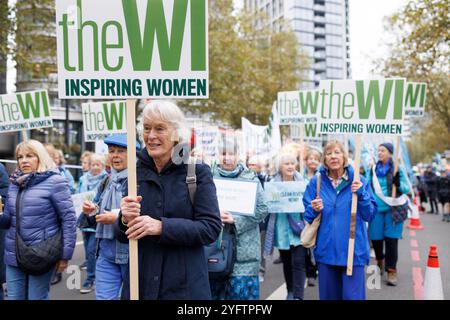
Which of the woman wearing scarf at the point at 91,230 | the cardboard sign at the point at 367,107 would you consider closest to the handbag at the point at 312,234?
the cardboard sign at the point at 367,107

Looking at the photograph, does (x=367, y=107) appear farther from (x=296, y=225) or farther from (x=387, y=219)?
(x=387, y=219)

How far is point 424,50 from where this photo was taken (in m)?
13.6

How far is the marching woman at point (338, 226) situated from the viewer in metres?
3.97

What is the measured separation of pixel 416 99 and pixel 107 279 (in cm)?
680

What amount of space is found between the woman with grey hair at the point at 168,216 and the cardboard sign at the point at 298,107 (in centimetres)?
652

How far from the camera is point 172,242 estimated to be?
7.89 ft

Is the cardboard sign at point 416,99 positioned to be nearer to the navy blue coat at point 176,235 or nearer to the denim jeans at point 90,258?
the denim jeans at point 90,258

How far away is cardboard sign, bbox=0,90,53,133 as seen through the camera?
266 inches

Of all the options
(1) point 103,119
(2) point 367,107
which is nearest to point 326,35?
(1) point 103,119

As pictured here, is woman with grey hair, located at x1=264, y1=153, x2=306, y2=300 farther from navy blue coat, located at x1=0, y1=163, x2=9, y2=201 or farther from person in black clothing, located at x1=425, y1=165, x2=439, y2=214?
person in black clothing, located at x1=425, y1=165, x2=439, y2=214

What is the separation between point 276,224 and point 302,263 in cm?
54

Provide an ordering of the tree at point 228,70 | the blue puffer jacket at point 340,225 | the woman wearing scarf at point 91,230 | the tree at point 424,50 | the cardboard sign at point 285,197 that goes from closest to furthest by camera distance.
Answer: the blue puffer jacket at point 340,225 < the cardboard sign at point 285,197 < the woman wearing scarf at point 91,230 < the tree at point 424,50 < the tree at point 228,70

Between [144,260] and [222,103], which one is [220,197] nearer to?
[144,260]

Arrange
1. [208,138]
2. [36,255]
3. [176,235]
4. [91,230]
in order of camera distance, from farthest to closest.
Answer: [208,138]
[91,230]
[36,255]
[176,235]
